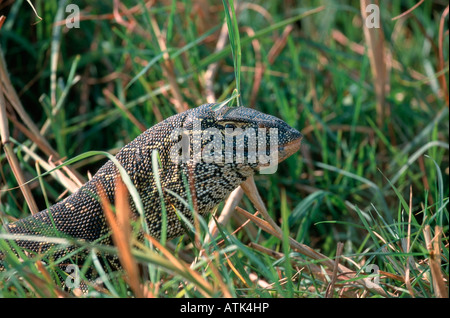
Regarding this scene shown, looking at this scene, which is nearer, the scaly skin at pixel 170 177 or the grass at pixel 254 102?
the scaly skin at pixel 170 177

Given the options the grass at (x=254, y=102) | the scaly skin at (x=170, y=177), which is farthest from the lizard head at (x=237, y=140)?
the grass at (x=254, y=102)

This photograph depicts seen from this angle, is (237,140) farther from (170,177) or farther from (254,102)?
(254,102)

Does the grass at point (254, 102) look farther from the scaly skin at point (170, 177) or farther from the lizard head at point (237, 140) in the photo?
the lizard head at point (237, 140)

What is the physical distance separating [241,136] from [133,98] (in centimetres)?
196

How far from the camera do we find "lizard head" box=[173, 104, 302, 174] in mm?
2283

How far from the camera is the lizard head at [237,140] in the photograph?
2.28 meters

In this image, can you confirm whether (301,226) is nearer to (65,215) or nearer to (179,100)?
(179,100)

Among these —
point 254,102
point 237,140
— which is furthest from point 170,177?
point 254,102

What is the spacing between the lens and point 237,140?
229 centimetres

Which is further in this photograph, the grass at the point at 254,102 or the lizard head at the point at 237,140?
the grass at the point at 254,102

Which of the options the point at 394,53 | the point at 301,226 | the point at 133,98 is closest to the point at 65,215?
the point at 301,226

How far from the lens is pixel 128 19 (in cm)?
416

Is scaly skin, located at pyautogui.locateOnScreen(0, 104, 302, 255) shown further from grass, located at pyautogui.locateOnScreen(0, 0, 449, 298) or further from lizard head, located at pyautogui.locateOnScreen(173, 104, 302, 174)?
grass, located at pyautogui.locateOnScreen(0, 0, 449, 298)

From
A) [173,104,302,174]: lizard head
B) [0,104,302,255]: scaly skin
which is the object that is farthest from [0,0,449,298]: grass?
[173,104,302,174]: lizard head
